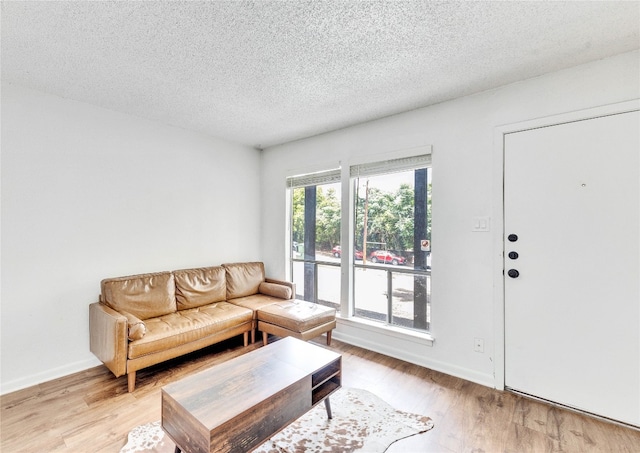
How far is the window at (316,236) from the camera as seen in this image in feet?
11.8

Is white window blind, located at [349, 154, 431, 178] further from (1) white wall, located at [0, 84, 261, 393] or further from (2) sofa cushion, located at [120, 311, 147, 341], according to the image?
(2) sofa cushion, located at [120, 311, 147, 341]

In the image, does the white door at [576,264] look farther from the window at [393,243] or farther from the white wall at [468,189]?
the window at [393,243]

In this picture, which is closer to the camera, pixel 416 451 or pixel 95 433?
pixel 416 451

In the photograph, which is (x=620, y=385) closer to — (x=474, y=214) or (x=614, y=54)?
A: (x=474, y=214)

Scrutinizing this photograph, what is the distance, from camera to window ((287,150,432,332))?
115 inches

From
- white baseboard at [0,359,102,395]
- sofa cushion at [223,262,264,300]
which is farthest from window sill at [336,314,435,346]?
white baseboard at [0,359,102,395]

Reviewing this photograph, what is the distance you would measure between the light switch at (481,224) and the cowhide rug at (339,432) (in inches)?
61.7

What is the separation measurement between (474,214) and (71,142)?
3.79 metres

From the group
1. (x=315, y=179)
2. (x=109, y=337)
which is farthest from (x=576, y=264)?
(x=109, y=337)

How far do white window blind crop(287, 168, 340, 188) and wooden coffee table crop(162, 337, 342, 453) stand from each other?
7.22 feet

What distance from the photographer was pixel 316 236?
382 cm

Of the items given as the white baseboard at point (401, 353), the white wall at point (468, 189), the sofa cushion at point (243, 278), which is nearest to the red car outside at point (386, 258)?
the white wall at point (468, 189)

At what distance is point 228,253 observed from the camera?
13.0 ft

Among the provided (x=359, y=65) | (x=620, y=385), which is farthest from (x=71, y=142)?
(x=620, y=385)
